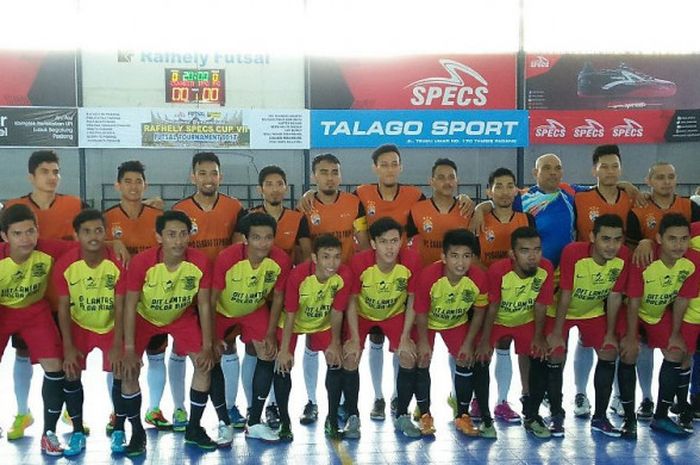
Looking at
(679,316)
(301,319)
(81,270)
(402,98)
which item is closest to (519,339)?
(679,316)

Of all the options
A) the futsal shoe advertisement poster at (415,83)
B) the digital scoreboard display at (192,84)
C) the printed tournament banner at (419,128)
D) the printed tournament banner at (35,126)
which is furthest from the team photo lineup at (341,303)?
the printed tournament banner at (35,126)

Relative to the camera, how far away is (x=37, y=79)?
1257 centimetres

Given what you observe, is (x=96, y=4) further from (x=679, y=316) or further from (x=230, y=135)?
(x=679, y=316)

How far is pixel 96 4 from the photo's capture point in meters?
12.8

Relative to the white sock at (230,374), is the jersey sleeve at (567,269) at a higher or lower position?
higher

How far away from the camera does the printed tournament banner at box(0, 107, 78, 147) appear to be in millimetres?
12547

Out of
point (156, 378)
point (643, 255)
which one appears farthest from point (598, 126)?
point (156, 378)

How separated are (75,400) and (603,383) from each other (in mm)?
3096

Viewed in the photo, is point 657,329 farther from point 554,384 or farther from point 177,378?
point 177,378

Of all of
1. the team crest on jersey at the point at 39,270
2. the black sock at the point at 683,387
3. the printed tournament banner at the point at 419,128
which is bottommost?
the black sock at the point at 683,387

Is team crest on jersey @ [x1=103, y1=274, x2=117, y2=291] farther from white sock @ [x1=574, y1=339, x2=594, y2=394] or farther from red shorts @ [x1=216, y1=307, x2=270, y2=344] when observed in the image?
white sock @ [x1=574, y1=339, x2=594, y2=394]

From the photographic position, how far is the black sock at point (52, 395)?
380 centimetres

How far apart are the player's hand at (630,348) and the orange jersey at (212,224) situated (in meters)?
2.52

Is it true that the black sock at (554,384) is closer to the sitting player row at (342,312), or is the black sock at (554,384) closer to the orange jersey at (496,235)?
the sitting player row at (342,312)
